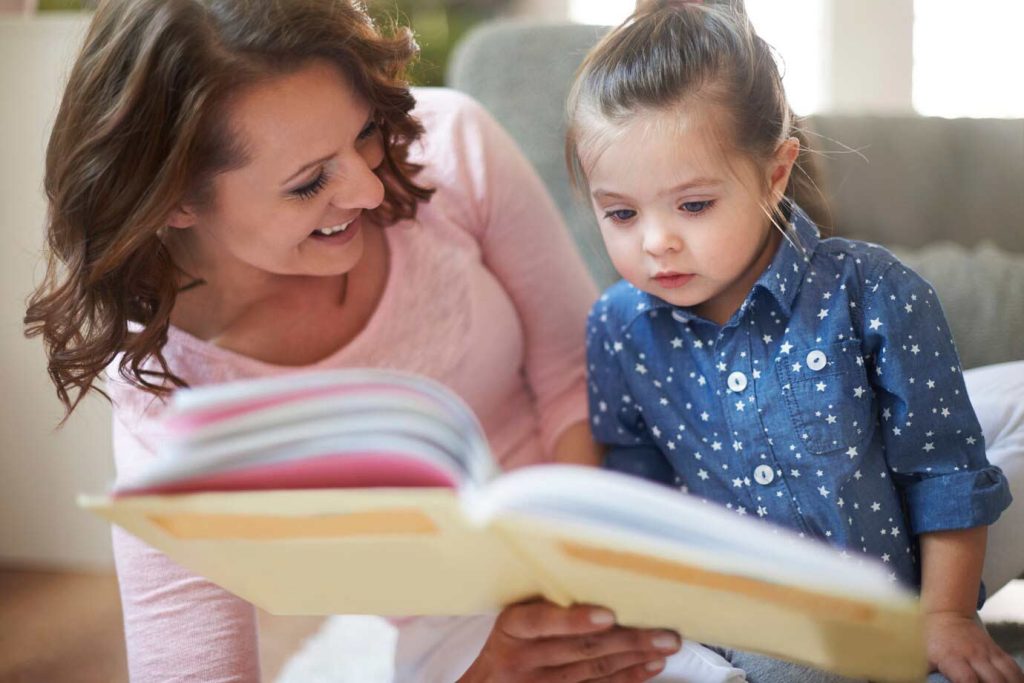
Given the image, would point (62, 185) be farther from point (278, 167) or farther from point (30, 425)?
point (30, 425)

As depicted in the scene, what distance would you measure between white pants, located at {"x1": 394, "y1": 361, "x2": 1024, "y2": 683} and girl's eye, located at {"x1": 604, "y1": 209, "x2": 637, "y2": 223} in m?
0.43

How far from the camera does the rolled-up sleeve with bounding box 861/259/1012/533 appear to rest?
0.98 metres

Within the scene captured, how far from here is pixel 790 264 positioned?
1.02m

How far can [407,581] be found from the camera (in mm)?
784

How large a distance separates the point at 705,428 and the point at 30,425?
1.51m

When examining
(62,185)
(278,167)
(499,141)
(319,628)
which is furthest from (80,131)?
(319,628)

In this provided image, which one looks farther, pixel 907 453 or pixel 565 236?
pixel 565 236

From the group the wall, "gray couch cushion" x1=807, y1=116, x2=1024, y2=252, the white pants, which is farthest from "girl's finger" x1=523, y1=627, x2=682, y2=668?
the wall

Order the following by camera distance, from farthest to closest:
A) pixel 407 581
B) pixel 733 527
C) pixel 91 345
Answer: pixel 91 345 < pixel 407 581 < pixel 733 527

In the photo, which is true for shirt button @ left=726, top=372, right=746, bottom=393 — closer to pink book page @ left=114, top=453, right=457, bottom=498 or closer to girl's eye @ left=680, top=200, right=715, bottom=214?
girl's eye @ left=680, top=200, right=715, bottom=214

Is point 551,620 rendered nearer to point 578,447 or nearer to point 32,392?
point 578,447

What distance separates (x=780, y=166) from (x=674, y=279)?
155mm

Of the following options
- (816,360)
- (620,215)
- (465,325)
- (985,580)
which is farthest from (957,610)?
(465,325)

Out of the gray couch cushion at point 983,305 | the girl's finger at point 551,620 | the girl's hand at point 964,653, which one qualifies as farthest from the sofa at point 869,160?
the girl's finger at point 551,620
